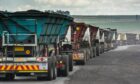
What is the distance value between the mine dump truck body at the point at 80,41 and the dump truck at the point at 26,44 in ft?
42.8

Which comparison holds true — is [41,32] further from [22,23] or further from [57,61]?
[57,61]

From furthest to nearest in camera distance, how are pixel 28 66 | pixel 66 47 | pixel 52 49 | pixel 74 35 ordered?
pixel 74 35
pixel 66 47
pixel 52 49
pixel 28 66

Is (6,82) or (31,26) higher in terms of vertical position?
(31,26)

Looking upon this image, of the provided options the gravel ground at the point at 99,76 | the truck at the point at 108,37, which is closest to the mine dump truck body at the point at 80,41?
the gravel ground at the point at 99,76

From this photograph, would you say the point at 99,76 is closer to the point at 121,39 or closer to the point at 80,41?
Result: the point at 80,41

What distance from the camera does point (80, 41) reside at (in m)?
39.0

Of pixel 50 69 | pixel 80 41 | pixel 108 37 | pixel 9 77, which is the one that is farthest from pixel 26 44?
pixel 108 37

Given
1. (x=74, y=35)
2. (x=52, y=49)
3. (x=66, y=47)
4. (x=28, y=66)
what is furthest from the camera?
(x=74, y=35)

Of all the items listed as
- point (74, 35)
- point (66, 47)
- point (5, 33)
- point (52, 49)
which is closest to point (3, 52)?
point (5, 33)

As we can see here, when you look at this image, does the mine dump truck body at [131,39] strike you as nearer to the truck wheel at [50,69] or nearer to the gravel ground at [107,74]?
the gravel ground at [107,74]

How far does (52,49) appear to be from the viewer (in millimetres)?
22969

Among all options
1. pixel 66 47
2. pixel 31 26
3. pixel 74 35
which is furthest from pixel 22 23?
pixel 74 35

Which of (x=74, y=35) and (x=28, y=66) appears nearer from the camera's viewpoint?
(x=28, y=66)

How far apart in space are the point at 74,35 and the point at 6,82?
15733 millimetres
